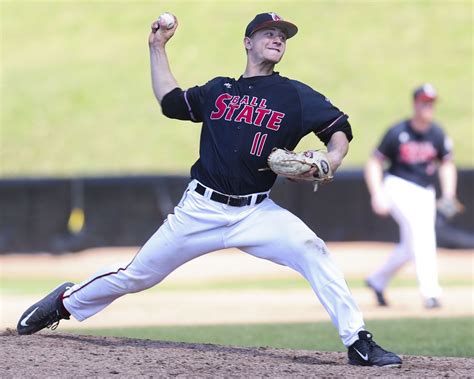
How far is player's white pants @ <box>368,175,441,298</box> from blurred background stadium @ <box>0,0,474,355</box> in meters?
0.37

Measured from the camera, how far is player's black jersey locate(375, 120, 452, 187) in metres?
9.86

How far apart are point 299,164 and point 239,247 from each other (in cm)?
65

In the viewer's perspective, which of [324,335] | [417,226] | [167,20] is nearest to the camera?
[167,20]

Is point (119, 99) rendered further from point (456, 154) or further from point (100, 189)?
point (100, 189)

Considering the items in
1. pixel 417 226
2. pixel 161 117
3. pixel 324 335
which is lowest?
pixel 324 335

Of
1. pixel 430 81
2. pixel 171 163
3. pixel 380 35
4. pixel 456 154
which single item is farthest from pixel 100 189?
pixel 380 35

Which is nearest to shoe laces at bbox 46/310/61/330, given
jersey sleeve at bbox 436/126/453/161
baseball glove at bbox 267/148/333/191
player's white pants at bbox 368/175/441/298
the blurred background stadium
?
baseball glove at bbox 267/148/333/191

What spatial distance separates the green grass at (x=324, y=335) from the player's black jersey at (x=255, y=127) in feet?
6.30

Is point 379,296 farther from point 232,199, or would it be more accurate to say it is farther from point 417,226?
point 232,199

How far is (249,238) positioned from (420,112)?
191 inches

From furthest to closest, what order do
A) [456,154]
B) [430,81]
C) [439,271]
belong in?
[430,81], [456,154], [439,271]

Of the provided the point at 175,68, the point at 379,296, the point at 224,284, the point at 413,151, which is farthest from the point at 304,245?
the point at 175,68

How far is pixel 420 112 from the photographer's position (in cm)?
988

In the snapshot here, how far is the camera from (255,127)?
5.50m
